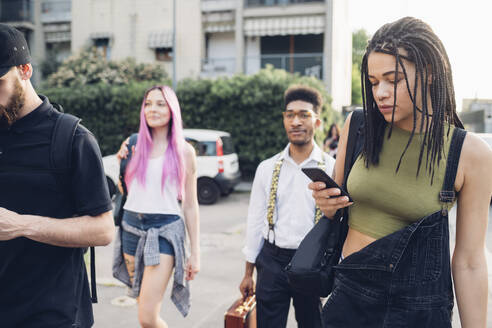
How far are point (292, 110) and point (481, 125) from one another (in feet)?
7.77

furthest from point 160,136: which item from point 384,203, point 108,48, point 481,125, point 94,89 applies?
point 108,48

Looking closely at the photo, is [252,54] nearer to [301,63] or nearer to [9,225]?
[301,63]

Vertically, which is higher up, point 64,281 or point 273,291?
point 64,281

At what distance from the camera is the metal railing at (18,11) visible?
22797 mm

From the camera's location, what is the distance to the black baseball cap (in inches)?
64.6

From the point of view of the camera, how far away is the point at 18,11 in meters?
23.0

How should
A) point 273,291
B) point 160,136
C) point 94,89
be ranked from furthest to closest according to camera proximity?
point 94,89, point 160,136, point 273,291

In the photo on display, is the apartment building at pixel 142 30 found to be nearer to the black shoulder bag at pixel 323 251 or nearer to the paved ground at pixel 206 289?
the paved ground at pixel 206 289

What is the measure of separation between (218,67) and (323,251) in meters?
18.6

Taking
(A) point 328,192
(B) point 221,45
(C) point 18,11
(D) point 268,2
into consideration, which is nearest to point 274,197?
(A) point 328,192

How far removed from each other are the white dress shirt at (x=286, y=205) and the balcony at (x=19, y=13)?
78.1 feet

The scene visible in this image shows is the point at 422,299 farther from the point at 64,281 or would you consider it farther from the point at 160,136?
the point at 160,136

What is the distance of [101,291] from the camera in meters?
4.76

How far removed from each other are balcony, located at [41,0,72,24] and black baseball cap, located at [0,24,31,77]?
23.0 meters
